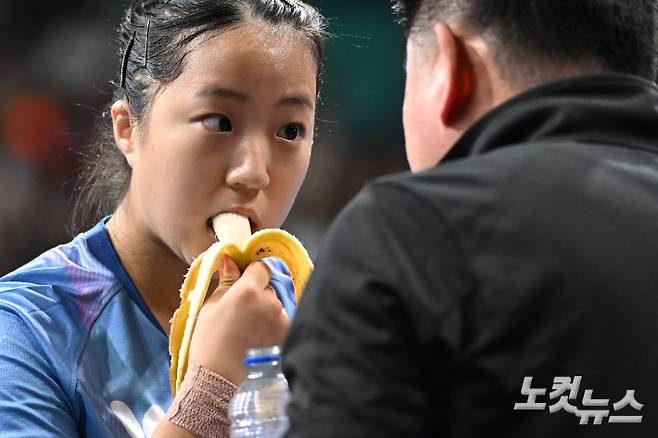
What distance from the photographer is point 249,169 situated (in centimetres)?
189

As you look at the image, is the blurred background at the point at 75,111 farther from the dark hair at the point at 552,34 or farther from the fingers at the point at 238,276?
the dark hair at the point at 552,34

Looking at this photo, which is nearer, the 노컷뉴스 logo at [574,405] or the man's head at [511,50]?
the 노컷뉴스 logo at [574,405]

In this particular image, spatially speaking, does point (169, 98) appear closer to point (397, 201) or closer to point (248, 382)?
point (248, 382)

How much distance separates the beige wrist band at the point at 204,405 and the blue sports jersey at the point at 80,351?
0.31 m

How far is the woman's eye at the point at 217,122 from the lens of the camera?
188 centimetres

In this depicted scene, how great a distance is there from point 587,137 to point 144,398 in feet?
3.66

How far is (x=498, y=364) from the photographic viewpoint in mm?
885

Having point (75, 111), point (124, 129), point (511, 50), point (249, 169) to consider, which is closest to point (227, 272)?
point (249, 169)

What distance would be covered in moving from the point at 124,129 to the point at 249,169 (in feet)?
1.13

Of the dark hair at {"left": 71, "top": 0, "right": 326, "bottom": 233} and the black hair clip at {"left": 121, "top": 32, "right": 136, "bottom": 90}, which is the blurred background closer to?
the dark hair at {"left": 71, "top": 0, "right": 326, "bottom": 233}

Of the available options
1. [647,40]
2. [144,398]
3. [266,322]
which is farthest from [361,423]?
[144,398]

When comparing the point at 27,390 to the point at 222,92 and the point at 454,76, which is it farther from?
the point at 454,76

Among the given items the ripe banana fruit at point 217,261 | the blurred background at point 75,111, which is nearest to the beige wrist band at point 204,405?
the ripe banana fruit at point 217,261

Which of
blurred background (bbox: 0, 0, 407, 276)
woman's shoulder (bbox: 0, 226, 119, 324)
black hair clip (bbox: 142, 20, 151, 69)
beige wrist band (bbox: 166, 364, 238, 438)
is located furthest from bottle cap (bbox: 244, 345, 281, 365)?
blurred background (bbox: 0, 0, 407, 276)
